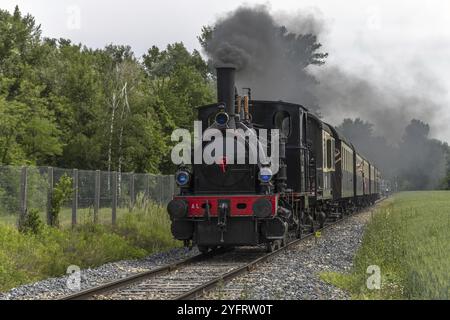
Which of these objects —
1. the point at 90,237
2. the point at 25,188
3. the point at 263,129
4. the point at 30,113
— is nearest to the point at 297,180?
the point at 263,129

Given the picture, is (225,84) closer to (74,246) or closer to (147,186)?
(74,246)

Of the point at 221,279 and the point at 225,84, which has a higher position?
the point at 225,84

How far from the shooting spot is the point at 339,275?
10.7 meters

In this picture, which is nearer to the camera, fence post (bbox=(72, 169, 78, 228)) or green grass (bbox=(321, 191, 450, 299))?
green grass (bbox=(321, 191, 450, 299))

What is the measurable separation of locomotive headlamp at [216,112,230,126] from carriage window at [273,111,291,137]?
7.97 feet

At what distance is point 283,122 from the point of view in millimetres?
15750

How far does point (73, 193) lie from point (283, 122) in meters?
5.45

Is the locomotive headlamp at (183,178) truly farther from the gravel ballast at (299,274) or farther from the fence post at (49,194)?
the fence post at (49,194)

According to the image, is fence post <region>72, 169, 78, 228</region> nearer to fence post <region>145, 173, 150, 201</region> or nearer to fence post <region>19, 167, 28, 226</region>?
fence post <region>19, 167, 28, 226</region>

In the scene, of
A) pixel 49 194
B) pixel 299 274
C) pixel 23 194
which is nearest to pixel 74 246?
pixel 23 194

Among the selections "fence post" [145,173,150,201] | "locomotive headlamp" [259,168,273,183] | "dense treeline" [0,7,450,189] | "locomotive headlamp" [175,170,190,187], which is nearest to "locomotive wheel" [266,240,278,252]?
"locomotive headlamp" [259,168,273,183]

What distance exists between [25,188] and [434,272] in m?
9.03

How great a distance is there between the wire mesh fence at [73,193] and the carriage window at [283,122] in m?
5.21

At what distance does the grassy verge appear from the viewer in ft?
37.0
